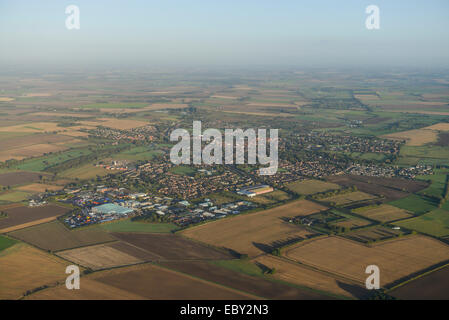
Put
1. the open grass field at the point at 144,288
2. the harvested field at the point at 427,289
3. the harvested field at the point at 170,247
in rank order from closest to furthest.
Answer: the open grass field at the point at 144,288 < the harvested field at the point at 427,289 < the harvested field at the point at 170,247

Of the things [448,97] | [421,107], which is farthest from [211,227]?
[448,97]

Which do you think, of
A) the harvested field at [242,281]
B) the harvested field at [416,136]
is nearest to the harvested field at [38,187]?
the harvested field at [242,281]

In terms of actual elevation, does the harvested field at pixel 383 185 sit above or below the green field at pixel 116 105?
below

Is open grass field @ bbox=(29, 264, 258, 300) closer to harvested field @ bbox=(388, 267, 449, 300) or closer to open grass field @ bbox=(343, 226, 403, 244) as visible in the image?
harvested field @ bbox=(388, 267, 449, 300)

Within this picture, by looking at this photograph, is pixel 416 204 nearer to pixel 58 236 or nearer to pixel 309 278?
pixel 309 278

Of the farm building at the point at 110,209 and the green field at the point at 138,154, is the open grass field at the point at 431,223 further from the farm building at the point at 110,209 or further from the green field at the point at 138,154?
the green field at the point at 138,154

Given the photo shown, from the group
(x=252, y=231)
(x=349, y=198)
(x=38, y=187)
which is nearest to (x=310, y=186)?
(x=349, y=198)
